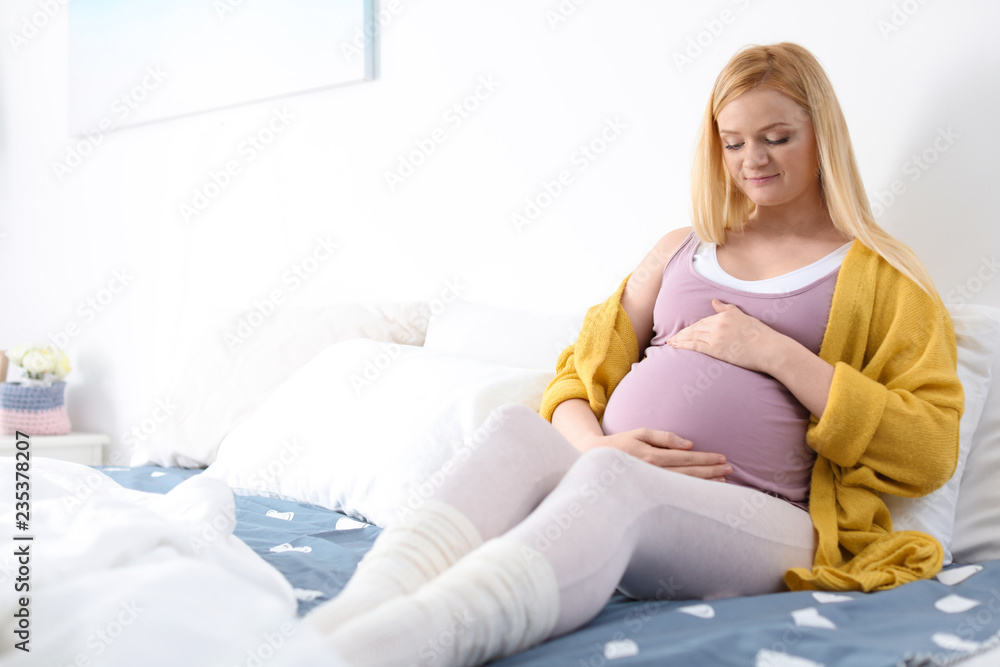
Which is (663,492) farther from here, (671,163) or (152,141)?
(152,141)

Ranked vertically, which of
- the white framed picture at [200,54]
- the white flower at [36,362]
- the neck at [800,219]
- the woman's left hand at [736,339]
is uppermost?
the white framed picture at [200,54]

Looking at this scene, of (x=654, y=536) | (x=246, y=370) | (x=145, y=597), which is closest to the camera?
(x=145, y=597)

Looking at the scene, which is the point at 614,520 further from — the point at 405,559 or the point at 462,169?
the point at 462,169

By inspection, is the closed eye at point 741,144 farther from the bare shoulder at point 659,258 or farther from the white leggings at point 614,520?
the white leggings at point 614,520

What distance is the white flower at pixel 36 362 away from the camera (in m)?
2.59

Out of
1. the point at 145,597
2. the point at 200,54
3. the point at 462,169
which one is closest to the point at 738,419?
the point at 145,597

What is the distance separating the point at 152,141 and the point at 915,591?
8.21 feet

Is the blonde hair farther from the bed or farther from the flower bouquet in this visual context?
the flower bouquet

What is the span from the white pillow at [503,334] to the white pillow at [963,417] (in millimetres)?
636

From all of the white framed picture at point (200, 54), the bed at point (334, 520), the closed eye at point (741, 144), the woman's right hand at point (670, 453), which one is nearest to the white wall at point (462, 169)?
the white framed picture at point (200, 54)


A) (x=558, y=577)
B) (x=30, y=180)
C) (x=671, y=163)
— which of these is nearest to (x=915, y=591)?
(x=558, y=577)

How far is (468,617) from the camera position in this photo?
0.69 meters

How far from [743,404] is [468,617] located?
563mm

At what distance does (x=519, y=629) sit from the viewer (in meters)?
0.73
